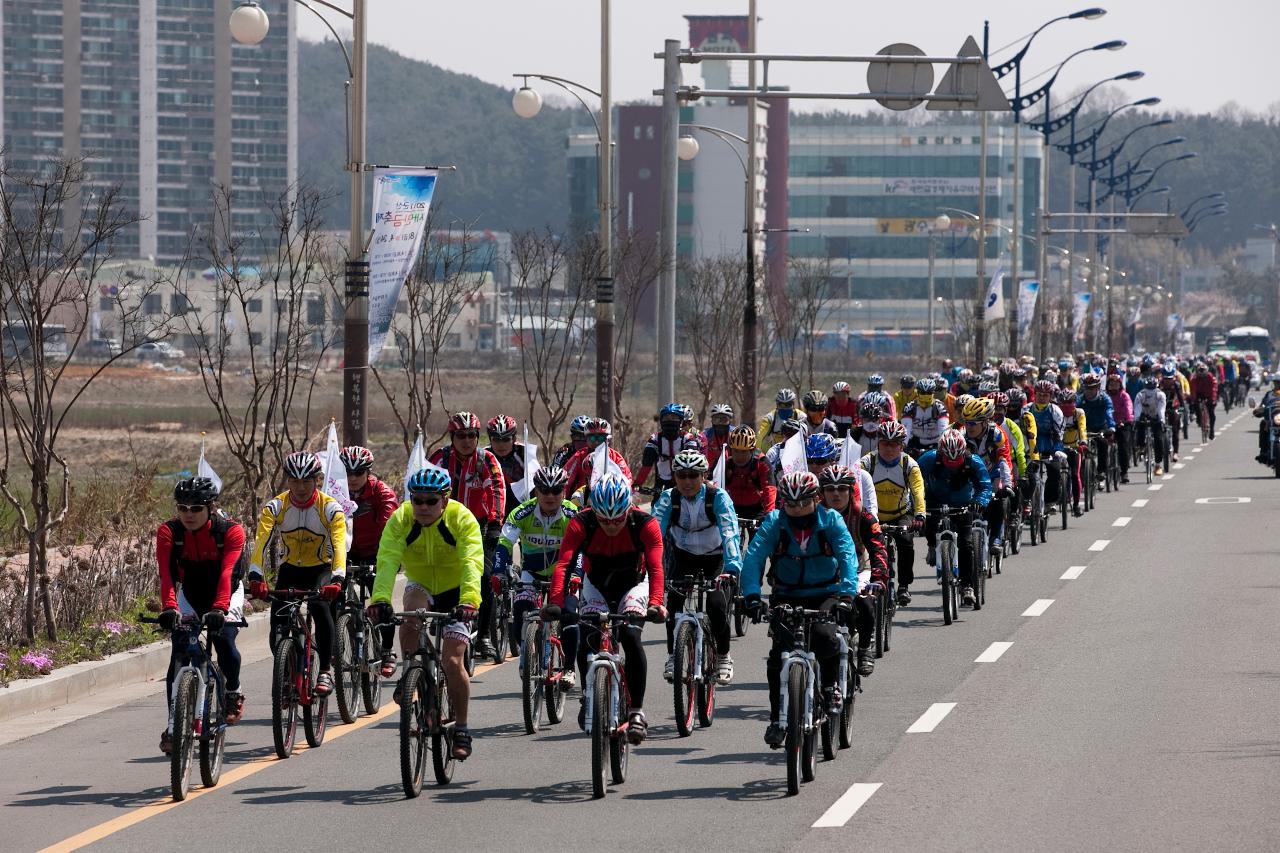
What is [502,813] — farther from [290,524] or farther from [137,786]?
[290,524]

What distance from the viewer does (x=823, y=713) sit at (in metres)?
10.5

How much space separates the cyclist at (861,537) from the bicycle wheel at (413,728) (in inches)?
101

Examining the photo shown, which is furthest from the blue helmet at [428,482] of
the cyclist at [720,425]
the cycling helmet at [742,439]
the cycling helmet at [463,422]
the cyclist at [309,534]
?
the cyclist at [720,425]

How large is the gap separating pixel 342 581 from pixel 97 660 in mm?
3304

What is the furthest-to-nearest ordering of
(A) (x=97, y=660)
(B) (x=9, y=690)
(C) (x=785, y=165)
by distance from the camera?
(C) (x=785, y=165) < (A) (x=97, y=660) < (B) (x=9, y=690)

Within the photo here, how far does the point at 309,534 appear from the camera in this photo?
11.9 metres

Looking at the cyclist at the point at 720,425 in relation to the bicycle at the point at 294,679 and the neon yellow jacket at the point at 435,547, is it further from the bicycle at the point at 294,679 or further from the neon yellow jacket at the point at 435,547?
the neon yellow jacket at the point at 435,547

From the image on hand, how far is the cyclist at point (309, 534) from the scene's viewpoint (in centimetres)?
1169

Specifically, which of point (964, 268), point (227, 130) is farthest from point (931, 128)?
point (227, 130)

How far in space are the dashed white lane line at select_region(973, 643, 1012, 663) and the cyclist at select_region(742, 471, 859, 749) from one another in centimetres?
425

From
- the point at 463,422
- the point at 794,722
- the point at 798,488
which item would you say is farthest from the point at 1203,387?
the point at 794,722

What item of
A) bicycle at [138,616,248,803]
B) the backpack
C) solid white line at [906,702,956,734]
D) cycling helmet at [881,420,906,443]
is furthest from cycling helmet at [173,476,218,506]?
cycling helmet at [881,420,906,443]

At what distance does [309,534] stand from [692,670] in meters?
2.38

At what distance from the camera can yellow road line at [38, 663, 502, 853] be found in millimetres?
8898
